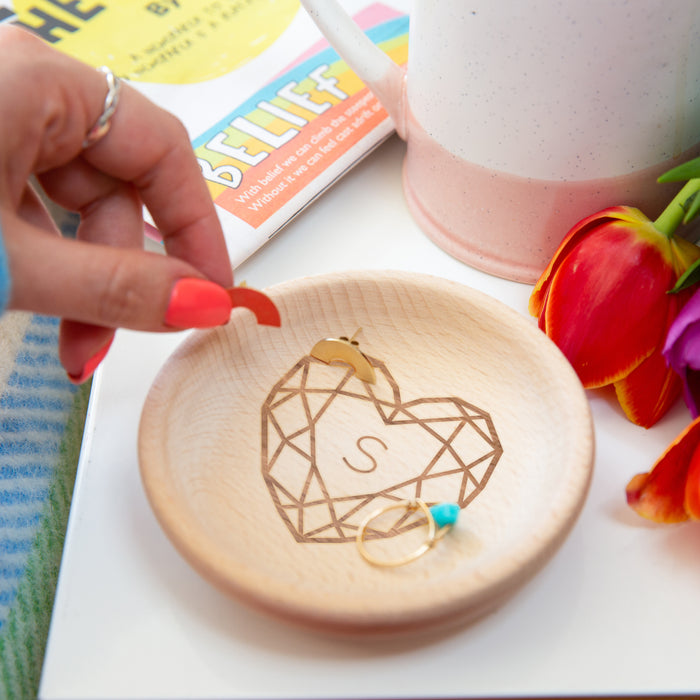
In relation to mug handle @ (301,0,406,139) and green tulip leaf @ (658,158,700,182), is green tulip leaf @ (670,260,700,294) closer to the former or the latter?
green tulip leaf @ (658,158,700,182)

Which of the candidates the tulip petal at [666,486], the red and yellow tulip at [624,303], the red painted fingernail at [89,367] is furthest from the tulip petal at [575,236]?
the red painted fingernail at [89,367]

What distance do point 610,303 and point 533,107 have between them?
95mm

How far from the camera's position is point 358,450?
37 centimetres

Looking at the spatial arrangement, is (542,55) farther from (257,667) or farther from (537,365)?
(257,667)

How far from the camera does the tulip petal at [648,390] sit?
370mm

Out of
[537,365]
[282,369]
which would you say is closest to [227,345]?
[282,369]

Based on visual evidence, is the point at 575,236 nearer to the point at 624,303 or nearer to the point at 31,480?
the point at 624,303

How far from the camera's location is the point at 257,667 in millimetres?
311

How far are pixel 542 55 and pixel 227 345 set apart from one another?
19 cm

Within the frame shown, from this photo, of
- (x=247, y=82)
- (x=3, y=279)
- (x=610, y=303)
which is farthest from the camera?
(x=247, y=82)

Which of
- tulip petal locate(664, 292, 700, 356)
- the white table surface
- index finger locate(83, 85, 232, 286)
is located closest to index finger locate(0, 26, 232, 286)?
index finger locate(83, 85, 232, 286)

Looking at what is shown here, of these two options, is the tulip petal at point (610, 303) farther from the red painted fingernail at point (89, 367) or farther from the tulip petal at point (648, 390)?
the red painted fingernail at point (89, 367)

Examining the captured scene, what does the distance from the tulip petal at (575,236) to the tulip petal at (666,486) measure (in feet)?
0.33

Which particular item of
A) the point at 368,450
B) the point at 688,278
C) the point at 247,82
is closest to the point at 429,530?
the point at 368,450
